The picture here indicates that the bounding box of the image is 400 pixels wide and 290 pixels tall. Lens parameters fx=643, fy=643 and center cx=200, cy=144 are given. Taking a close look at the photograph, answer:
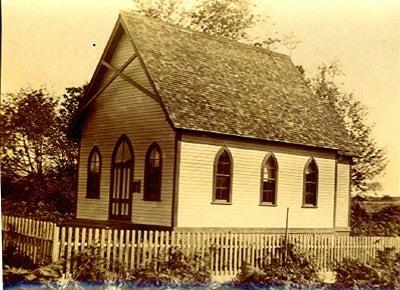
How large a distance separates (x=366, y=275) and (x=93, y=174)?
1141cm

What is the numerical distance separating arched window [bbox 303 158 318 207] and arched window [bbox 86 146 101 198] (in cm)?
717

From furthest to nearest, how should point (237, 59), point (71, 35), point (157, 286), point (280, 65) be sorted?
1. point (280, 65)
2. point (237, 59)
3. point (71, 35)
4. point (157, 286)

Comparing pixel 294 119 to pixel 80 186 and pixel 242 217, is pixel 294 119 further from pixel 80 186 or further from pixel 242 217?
pixel 80 186

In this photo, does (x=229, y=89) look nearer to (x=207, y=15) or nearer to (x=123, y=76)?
(x=123, y=76)

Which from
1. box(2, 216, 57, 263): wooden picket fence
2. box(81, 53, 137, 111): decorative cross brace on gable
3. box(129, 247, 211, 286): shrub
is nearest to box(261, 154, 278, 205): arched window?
box(81, 53, 137, 111): decorative cross brace on gable

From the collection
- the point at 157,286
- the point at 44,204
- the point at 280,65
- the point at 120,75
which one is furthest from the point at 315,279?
the point at 280,65

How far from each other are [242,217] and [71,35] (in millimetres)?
9201

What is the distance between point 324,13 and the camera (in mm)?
12844

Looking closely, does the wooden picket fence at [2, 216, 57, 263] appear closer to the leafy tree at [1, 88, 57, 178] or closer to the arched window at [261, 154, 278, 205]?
the leafy tree at [1, 88, 57, 178]

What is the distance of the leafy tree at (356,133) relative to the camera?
76.2 ft

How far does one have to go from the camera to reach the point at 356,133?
25.3 m

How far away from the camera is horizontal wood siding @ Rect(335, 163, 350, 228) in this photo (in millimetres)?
24359

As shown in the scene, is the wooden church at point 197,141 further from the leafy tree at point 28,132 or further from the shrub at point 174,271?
the shrub at point 174,271

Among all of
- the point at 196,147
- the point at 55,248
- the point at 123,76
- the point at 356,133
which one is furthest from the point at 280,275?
the point at 356,133
